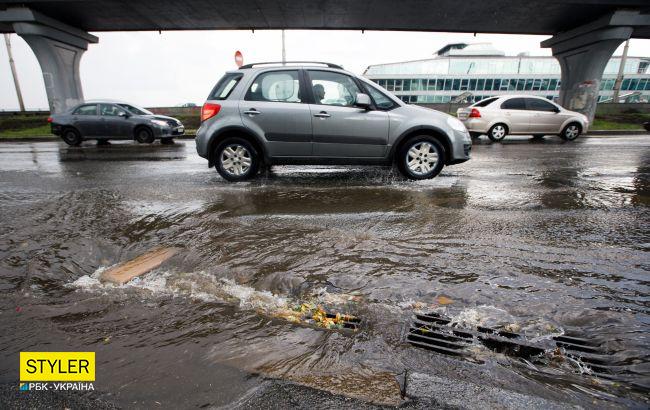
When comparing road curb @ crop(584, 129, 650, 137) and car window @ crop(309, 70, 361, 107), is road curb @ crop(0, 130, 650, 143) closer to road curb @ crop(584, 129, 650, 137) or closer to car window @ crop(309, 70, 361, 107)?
road curb @ crop(584, 129, 650, 137)

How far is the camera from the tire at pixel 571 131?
11.9m

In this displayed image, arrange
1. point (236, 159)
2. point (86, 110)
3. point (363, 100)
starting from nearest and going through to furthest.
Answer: point (363, 100)
point (236, 159)
point (86, 110)

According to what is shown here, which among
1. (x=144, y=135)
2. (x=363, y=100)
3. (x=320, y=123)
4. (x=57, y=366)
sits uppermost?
(x=363, y=100)

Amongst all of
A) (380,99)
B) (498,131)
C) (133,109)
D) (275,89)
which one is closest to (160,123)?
(133,109)

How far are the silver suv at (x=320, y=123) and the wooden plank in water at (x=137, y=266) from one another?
288cm

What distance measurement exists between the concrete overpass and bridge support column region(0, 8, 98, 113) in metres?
0.04

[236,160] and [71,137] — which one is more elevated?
[236,160]

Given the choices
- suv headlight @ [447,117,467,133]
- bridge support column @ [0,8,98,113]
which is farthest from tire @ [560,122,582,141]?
bridge support column @ [0,8,98,113]

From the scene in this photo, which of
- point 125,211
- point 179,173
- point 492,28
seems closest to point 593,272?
point 125,211

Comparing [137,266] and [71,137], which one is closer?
[137,266]

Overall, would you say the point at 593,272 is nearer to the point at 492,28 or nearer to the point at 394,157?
the point at 394,157

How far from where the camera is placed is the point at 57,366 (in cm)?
178

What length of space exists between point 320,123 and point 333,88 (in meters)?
0.64

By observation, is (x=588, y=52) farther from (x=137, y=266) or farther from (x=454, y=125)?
(x=137, y=266)
